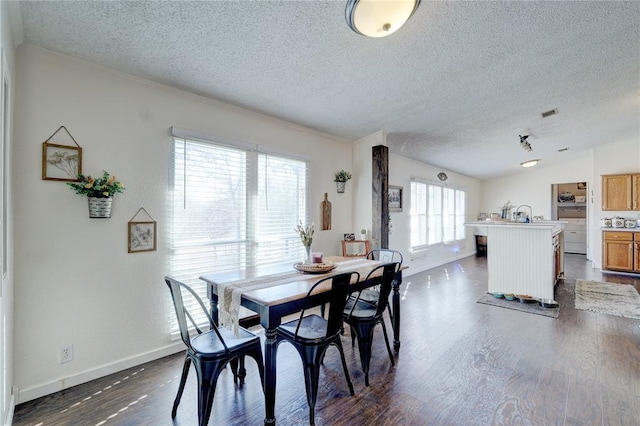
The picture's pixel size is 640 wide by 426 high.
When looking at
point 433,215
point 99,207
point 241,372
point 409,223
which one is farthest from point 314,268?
point 433,215

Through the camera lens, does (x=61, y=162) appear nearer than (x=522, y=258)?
Yes

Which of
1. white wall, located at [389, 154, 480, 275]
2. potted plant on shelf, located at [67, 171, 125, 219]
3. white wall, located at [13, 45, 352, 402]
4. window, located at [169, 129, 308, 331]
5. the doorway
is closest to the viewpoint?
white wall, located at [13, 45, 352, 402]

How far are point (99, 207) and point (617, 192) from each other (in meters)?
8.88

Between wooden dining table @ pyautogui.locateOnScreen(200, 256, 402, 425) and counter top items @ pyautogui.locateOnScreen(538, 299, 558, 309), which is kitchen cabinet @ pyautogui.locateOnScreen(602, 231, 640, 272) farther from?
wooden dining table @ pyautogui.locateOnScreen(200, 256, 402, 425)

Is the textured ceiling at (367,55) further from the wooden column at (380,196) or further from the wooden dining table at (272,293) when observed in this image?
the wooden dining table at (272,293)

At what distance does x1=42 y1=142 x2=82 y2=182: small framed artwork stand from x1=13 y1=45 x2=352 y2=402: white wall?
44 mm

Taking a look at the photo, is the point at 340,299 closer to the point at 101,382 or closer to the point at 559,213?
the point at 101,382

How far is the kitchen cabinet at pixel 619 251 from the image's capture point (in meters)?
5.84

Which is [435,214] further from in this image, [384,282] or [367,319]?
[367,319]

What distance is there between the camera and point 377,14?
175 cm

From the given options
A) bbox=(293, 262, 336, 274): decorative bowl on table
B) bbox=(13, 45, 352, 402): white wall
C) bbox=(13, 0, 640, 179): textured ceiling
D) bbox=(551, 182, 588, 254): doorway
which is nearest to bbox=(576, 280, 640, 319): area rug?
bbox=(13, 0, 640, 179): textured ceiling

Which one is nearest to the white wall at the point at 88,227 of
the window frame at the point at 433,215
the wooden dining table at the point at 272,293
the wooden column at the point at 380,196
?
the wooden dining table at the point at 272,293

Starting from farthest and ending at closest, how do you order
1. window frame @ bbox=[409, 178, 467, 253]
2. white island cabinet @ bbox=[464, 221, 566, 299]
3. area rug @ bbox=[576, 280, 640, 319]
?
window frame @ bbox=[409, 178, 467, 253] < white island cabinet @ bbox=[464, 221, 566, 299] < area rug @ bbox=[576, 280, 640, 319]

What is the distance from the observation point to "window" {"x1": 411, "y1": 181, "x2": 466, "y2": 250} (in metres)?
6.30
